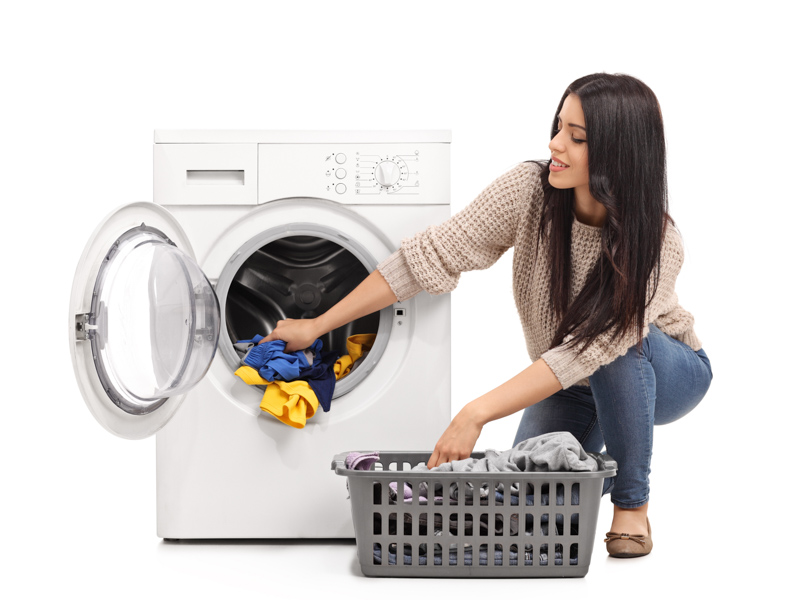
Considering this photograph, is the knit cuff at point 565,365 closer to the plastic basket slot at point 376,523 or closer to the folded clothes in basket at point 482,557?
the folded clothes in basket at point 482,557

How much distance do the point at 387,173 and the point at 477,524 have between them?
37.1 inches

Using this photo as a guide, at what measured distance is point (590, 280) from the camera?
210 centimetres

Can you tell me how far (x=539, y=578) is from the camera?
1972mm

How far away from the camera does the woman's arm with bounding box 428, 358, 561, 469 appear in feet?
6.54

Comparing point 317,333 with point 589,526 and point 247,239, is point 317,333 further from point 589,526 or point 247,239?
point 589,526

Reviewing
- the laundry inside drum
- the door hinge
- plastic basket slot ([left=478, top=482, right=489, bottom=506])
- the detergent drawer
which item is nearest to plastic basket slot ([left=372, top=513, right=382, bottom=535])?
plastic basket slot ([left=478, top=482, right=489, bottom=506])

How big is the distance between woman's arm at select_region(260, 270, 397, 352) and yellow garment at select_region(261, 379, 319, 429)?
4.2 inches

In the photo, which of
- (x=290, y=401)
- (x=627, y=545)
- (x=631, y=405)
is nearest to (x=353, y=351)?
(x=290, y=401)

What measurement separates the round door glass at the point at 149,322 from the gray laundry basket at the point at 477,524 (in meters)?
0.46

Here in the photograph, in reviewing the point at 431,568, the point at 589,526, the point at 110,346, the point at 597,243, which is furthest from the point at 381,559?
the point at 597,243

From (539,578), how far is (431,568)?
10.1 inches

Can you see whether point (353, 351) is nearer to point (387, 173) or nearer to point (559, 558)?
point (387, 173)

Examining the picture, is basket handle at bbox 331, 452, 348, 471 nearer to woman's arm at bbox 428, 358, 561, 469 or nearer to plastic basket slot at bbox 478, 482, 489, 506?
woman's arm at bbox 428, 358, 561, 469

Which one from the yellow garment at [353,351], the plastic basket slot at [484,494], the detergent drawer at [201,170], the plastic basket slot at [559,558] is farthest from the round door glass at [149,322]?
the plastic basket slot at [559,558]
